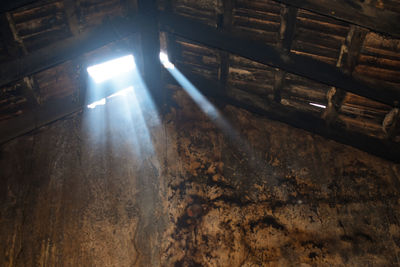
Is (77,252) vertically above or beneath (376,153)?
beneath

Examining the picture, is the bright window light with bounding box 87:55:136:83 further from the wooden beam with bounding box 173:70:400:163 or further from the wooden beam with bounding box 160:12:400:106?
the wooden beam with bounding box 160:12:400:106

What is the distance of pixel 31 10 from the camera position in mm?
4141

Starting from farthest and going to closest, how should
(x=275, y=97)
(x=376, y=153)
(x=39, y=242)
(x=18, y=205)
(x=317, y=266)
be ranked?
(x=275, y=97) → (x=376, y=153) → (x=18, y=205) → (x=39, y=242) → (x=317, y=266)

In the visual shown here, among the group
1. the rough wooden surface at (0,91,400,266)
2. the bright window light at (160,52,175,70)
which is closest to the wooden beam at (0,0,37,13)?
the rough wooden surface at (0,91,400,266)

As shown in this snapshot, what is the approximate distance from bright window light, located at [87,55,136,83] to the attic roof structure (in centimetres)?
16

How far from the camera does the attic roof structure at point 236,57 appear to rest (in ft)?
12.4

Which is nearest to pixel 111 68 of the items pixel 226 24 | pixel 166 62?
pixel 166 62

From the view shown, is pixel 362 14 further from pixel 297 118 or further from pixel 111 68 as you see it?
pixel 111 68

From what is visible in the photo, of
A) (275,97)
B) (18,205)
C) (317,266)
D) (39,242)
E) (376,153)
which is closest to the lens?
(317,266)

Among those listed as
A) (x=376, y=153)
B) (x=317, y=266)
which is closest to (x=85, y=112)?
(x=317, y=266)

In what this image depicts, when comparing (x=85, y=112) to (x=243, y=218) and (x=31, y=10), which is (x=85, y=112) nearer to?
(x=31, y=10)

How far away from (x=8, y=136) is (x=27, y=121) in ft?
1.15

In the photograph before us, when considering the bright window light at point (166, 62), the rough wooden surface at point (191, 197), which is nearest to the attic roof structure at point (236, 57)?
the bright window light at point (166, 62)

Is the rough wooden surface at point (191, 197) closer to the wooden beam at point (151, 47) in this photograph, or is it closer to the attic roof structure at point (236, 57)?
the attic roof structure at point (236, 57)
